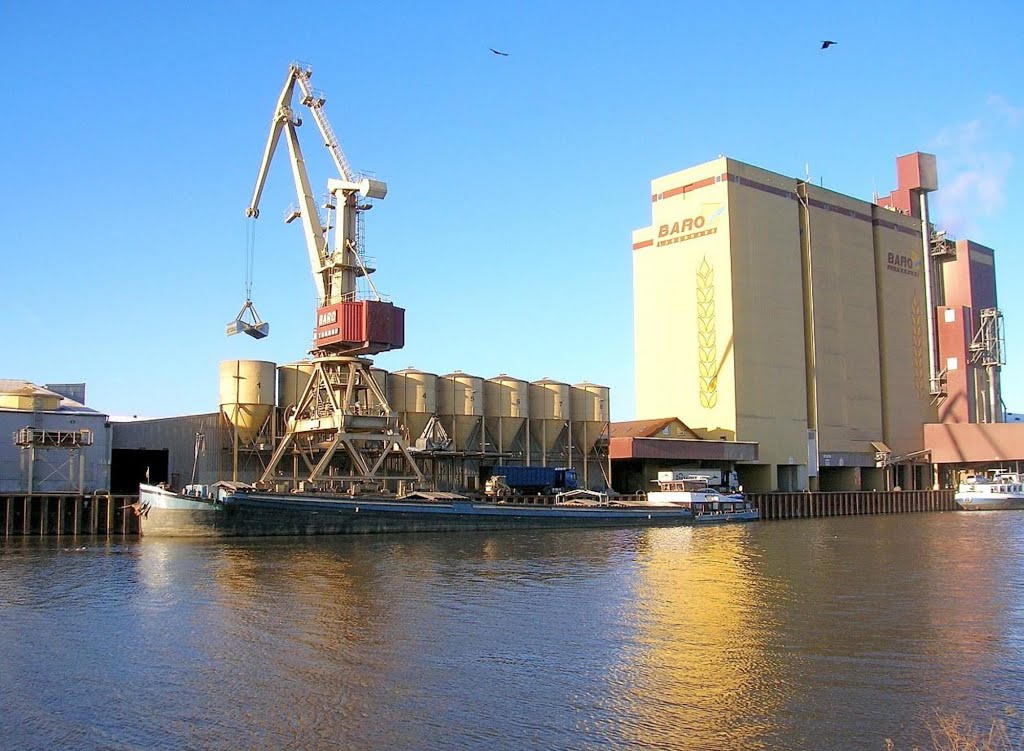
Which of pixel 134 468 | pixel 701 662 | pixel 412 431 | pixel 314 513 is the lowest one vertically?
pixel 701 662

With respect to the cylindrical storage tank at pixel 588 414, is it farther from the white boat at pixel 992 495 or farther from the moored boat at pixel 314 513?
the white boat at pixel 992 495

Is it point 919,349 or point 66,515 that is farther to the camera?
point 919,349

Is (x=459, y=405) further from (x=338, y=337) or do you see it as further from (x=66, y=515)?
(x=66, y=515)

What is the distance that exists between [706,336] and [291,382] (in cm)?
3920

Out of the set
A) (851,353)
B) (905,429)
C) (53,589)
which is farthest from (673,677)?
(905,429)

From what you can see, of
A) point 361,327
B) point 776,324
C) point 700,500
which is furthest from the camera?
point 776,324

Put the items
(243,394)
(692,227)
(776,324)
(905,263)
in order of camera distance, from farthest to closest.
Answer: (905,263), (776,324), (692,227), (243,394)

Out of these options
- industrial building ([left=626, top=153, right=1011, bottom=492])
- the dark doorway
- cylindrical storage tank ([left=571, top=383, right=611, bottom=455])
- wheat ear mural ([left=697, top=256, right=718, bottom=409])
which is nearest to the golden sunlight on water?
the dark doorway

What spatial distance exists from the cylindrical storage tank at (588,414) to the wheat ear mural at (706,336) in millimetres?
11203

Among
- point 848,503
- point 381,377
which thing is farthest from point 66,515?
point 848,503

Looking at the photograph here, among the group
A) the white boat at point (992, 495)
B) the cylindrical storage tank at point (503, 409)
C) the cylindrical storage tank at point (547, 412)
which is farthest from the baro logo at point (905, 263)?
the cylindrical storage tank at point (503, 409)

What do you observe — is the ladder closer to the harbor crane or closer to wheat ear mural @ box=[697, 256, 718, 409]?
the harbor crane

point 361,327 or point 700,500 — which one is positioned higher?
point 361,327

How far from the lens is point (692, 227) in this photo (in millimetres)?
87688
